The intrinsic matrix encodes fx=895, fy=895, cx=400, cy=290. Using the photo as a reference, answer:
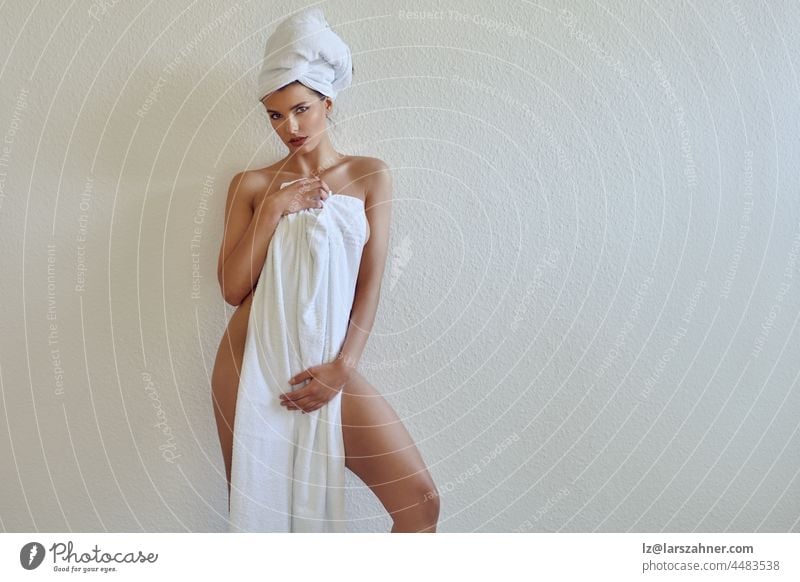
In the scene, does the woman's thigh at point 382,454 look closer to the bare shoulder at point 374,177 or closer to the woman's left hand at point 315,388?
the woman's left hand at point 315,388

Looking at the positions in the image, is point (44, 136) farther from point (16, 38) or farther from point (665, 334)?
point (665, 334)

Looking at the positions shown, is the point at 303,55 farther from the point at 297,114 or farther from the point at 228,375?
the point at 228,375

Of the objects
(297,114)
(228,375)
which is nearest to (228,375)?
(228,375)

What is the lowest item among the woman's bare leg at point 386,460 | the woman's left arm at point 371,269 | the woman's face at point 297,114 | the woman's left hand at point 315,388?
the woman's bare leg at point 386,460

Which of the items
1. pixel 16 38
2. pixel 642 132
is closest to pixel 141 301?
pixel 16 38

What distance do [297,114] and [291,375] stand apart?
337 mm

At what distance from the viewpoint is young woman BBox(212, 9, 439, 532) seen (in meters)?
1.15

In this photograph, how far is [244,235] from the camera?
1.18 m

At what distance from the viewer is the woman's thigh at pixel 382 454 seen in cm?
117

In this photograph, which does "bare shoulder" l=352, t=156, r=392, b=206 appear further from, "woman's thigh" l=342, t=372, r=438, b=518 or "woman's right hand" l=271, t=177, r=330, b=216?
"woman's thigh" l=342, t=372, r=438, b=518

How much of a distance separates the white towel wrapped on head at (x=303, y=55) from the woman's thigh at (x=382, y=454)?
387 mm

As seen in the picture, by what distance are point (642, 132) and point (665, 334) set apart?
0.94 ft
